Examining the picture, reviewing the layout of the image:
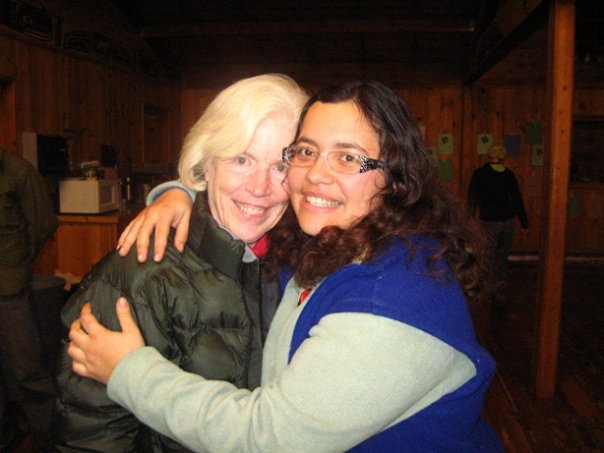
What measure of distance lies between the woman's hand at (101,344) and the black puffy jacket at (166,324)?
0.09ft

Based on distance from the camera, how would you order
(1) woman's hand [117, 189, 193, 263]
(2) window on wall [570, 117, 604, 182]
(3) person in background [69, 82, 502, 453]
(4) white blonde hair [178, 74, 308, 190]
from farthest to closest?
(2) window on wall [570, 117, 604, 182] → (4) white blonde hair [178, 74, 308, 190] → (1) woman's hand [117, 189, 193, 263] → (3) person in background [69, 82, 502, 453]

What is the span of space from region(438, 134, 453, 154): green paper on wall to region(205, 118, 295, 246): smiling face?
714cm

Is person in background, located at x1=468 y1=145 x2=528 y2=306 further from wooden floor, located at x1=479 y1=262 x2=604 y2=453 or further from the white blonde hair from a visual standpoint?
the white blonde hair

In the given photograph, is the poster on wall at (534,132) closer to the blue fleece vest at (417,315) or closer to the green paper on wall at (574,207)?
the green paper on wall at (574,207)

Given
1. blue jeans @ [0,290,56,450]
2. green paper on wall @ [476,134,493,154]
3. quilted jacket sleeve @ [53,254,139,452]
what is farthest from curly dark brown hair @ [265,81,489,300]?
green paper on wall @ [476,134,493,154]

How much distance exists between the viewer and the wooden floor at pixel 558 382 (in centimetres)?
296

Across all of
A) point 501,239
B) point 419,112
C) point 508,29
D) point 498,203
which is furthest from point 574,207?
point 508,29

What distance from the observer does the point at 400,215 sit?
1.17m

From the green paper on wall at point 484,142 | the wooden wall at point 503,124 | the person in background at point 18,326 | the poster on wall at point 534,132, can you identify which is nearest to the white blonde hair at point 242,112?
the person in background at point 18,326

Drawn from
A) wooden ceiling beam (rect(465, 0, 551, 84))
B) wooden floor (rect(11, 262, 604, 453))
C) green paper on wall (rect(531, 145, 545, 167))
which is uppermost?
wooden ceiling beam (rect(465, 0, 551, 84))

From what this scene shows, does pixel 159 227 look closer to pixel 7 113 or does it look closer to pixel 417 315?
pixel 417 315

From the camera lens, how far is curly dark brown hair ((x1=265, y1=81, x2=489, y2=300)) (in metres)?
1.13

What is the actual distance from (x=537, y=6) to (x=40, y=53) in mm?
4479

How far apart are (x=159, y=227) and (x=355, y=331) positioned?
601 mm
